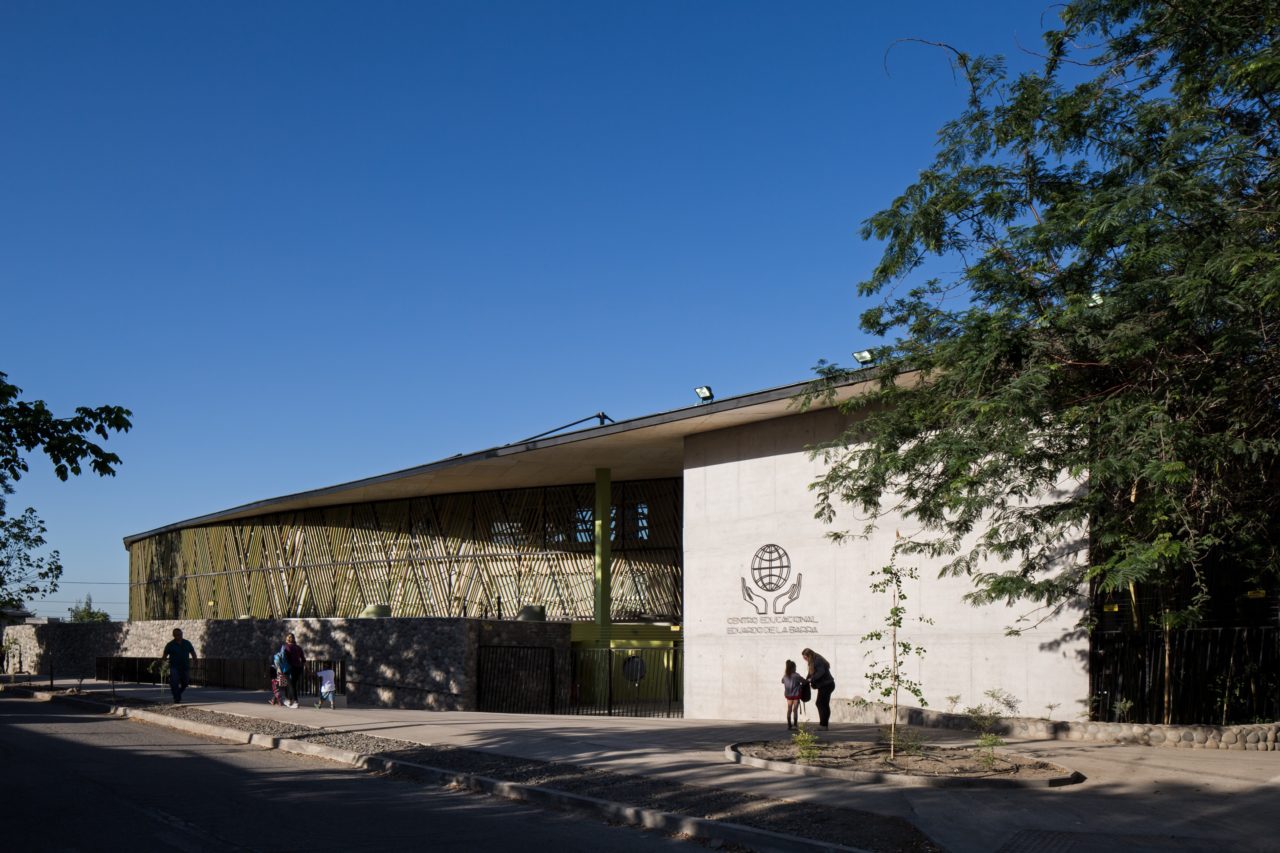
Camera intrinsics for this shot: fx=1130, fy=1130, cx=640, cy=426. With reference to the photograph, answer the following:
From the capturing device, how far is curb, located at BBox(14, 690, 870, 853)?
9.05 metres

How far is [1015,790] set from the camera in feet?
37.4

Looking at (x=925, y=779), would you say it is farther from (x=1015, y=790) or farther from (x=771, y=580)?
(x=771, y=580)

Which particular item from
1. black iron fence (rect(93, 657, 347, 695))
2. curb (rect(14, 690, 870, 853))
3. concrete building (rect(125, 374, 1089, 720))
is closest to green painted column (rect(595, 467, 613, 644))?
concrete building (rect(125, 374, 1089, 720))

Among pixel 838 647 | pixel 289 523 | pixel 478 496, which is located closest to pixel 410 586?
pixel 478 496

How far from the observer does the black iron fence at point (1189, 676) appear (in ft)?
56.4

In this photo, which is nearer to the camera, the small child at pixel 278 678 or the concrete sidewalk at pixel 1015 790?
the concrete sidewalk at pixel 1015 790

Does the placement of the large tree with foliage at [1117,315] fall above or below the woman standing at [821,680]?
above

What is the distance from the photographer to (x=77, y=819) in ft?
31.9

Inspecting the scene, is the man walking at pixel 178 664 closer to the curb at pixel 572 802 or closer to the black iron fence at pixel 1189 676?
the curb at pixel 572 802

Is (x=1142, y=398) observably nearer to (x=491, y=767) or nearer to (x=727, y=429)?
(x=491, y=767)

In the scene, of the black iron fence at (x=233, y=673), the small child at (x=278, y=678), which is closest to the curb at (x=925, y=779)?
the small child at (x=278, y=678)

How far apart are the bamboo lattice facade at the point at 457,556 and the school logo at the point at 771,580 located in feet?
32.5

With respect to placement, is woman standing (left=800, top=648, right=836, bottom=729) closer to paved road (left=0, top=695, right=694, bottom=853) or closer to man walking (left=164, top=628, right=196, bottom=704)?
paved road (left=0, top=695, right=694, bottom=853)

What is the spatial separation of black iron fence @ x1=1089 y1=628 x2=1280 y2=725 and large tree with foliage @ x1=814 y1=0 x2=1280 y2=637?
2955 mm
